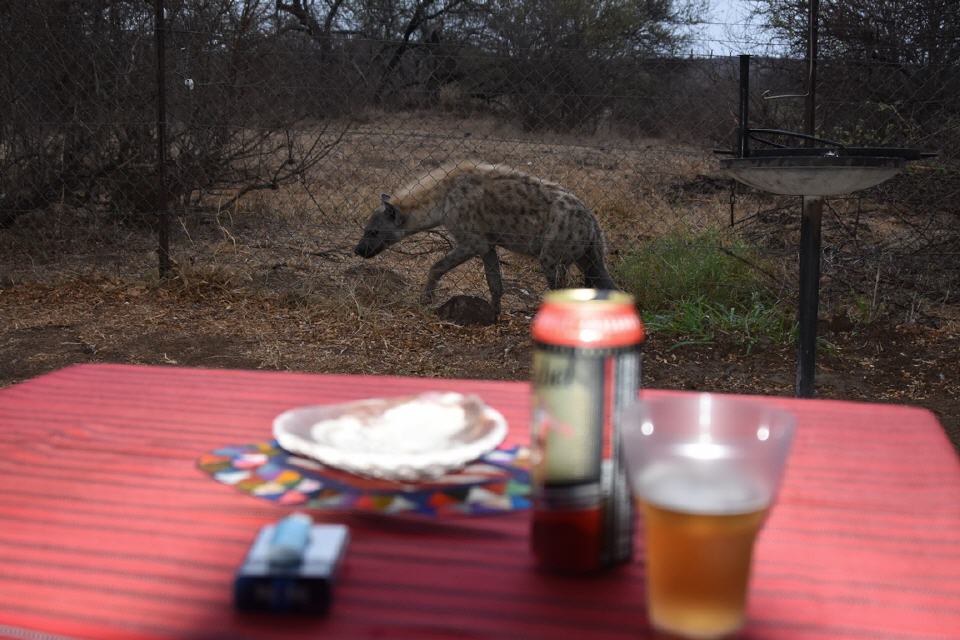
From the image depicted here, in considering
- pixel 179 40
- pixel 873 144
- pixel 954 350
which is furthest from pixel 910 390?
pixel 179 40

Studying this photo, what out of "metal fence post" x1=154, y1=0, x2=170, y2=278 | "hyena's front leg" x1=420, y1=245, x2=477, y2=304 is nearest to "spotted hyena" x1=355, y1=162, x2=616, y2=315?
"hyena's front leg" x1=420, y1=245, x2=477, y2=304

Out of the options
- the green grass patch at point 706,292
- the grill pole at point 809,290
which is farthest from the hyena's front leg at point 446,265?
the grill pole at point 809,290

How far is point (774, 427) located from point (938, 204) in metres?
4.52

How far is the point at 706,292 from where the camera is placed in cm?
454

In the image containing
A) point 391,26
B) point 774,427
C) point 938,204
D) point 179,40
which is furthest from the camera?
point 391,26

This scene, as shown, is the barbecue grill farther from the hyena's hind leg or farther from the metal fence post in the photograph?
the metal fence post

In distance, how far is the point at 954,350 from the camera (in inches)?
157

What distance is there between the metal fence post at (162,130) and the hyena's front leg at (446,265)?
134 cm

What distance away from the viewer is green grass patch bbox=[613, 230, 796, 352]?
417 cm

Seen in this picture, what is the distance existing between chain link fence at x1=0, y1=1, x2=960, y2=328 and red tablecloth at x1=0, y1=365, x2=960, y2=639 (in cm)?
367

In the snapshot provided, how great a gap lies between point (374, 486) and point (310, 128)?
194 inches

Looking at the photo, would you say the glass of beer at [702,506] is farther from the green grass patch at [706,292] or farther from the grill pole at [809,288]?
the green grass patch at [706,292]

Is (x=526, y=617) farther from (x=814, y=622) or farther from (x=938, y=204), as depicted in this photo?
(x=938, y=204)

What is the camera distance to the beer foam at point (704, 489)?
639mm
